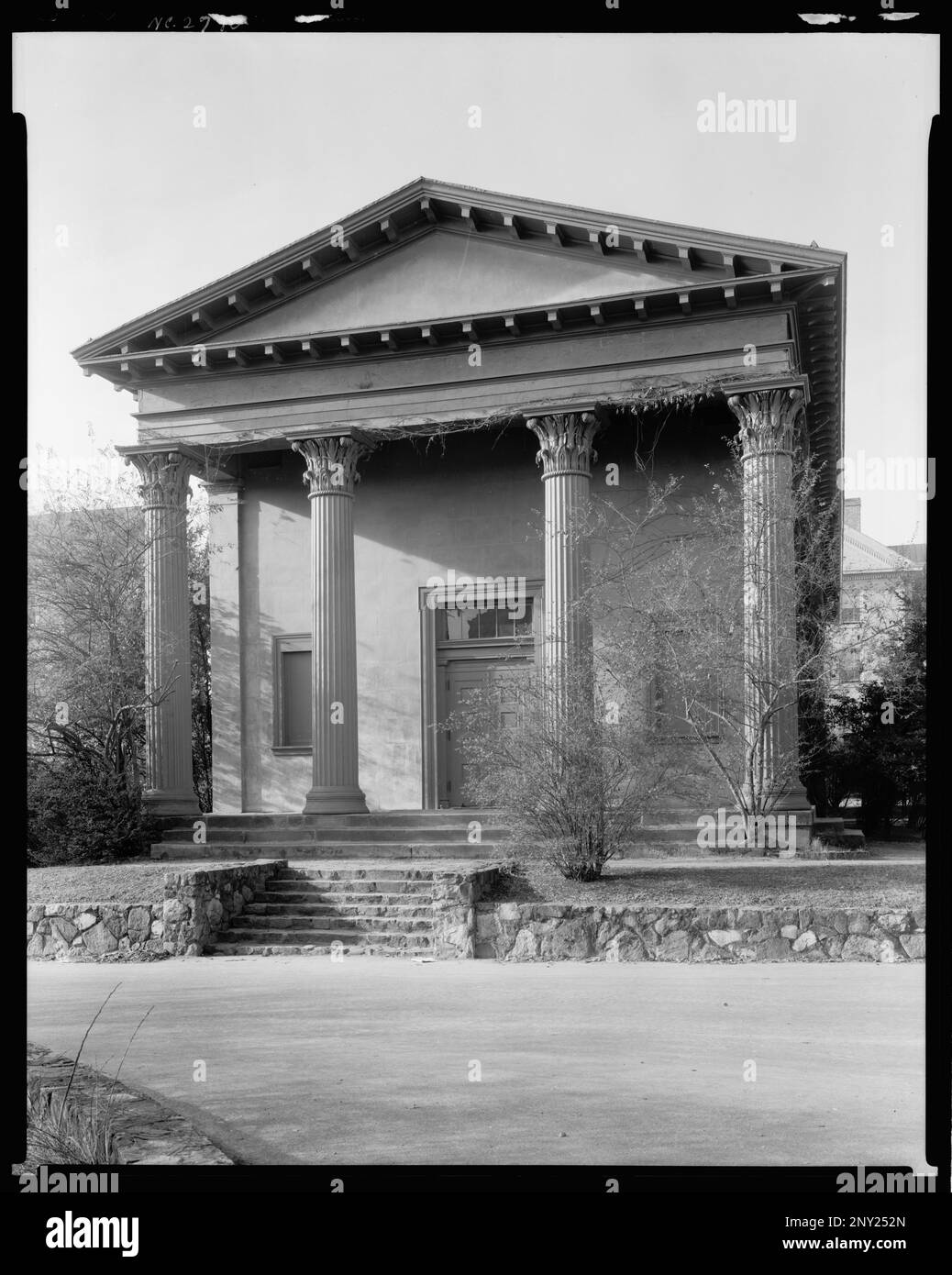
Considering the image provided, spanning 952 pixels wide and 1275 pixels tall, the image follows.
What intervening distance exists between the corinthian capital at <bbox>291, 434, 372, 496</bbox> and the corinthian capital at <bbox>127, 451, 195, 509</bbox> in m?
2.52

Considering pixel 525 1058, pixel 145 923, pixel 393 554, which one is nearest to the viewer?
pixel 525 1058

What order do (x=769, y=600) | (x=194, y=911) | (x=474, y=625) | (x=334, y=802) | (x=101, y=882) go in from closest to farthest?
1. (x=194, y=911)
2. (x=101, y=882)
3. (x=769, y=600)
4. (x=334, y=802)
5. (x=474, y=625)

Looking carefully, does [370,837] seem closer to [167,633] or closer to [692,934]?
[167,633]

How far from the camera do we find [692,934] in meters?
13.0

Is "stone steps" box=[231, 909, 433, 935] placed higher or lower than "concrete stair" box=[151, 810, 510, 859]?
lower

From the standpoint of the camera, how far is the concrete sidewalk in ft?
20.9

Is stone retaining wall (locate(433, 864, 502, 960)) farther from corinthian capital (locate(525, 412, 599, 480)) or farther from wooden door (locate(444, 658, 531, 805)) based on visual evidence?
wooden door (locate(444, 658, 531, 805))

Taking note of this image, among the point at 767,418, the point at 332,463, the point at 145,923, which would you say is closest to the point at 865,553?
the point at 767,418

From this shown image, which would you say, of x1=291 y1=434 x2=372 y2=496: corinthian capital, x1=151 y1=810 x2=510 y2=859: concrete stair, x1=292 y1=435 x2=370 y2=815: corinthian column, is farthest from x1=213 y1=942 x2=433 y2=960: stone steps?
x1=291 y1=434 x2=372 y2=496: corinthian capital

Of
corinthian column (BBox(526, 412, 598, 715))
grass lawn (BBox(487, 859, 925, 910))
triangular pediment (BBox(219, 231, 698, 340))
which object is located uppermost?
triangular pediment (BBox(219, 231, 698, 340))

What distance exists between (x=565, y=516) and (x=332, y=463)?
4237 mm

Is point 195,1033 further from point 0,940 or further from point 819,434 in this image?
point 819,434

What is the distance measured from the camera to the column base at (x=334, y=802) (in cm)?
2114

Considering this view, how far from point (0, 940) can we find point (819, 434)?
24.0 metres
